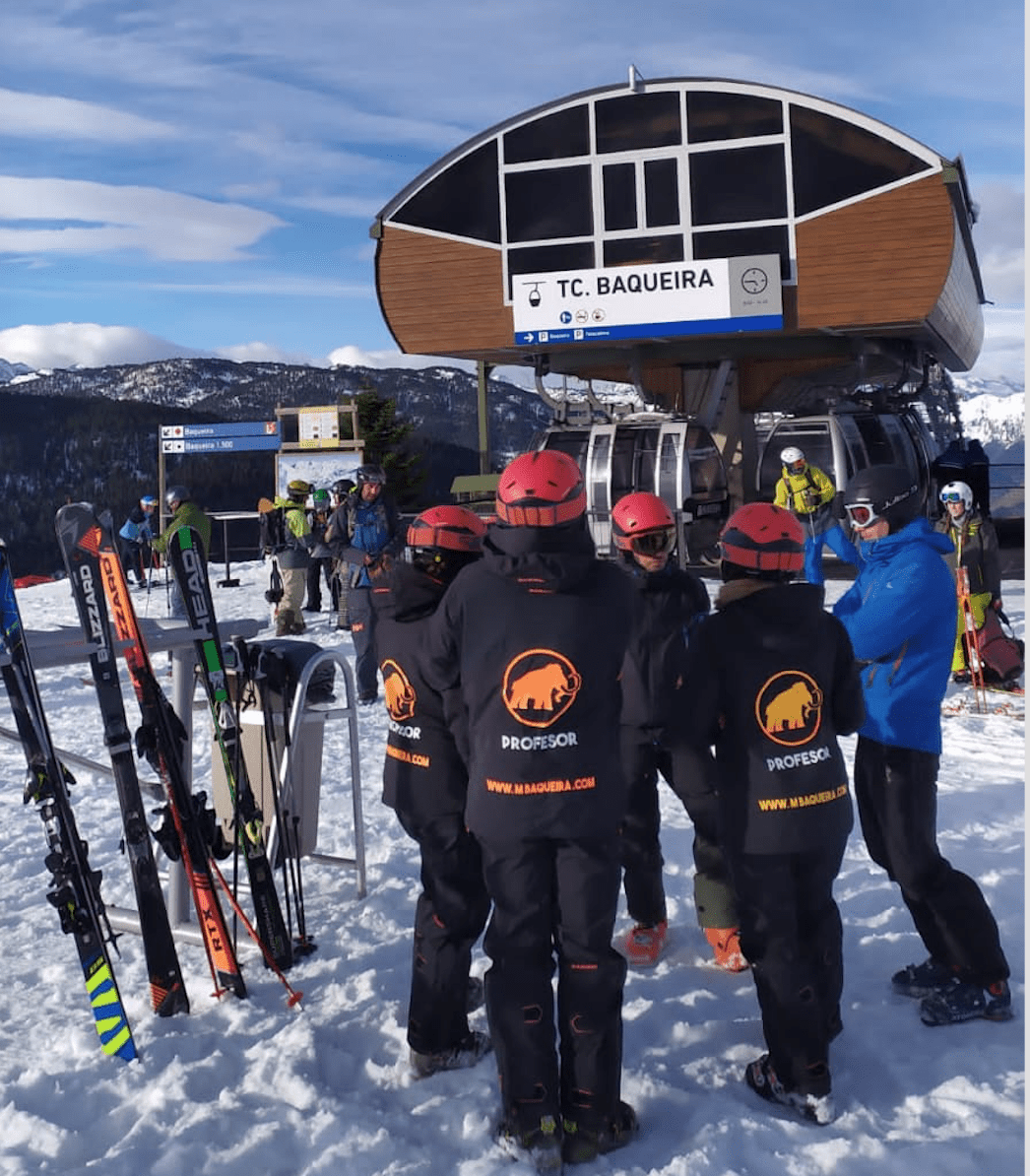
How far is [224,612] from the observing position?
15758 millimetres

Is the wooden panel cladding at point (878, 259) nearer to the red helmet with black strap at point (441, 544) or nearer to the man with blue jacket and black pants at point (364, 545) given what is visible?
the man with blue jacket and black pants at point (364, 545)

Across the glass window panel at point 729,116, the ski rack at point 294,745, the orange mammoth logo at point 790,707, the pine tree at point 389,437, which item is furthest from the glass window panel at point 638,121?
the pine tree at point 389,437

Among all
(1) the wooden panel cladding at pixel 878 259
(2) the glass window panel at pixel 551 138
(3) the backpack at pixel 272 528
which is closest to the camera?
(3) the backpack at pixel 272 528

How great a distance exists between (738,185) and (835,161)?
1.73m

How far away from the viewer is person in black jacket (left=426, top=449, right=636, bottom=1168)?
3.13m

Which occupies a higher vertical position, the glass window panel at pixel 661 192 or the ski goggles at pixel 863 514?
the glass window panel at pixel 661 192

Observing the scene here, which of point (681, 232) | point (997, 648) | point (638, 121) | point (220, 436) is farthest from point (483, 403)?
point (997, 648)

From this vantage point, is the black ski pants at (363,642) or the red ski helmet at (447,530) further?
the black ski pants at (363,642)

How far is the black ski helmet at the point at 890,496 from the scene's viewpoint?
3.95 meters

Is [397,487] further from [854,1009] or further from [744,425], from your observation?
[854,1009]

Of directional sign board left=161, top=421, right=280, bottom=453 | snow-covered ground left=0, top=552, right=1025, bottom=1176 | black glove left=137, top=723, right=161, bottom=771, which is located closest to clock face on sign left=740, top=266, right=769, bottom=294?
directional sign board left=161, top=421, right=280, bottom=453

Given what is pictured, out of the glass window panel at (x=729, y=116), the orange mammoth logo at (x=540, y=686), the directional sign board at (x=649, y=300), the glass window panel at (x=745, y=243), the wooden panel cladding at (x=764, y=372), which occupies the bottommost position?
the orange mammoth logo at (x=540, y=686)

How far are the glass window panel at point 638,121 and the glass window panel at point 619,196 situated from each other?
38 centimetres

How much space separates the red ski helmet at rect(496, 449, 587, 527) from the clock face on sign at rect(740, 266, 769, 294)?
18.2m
